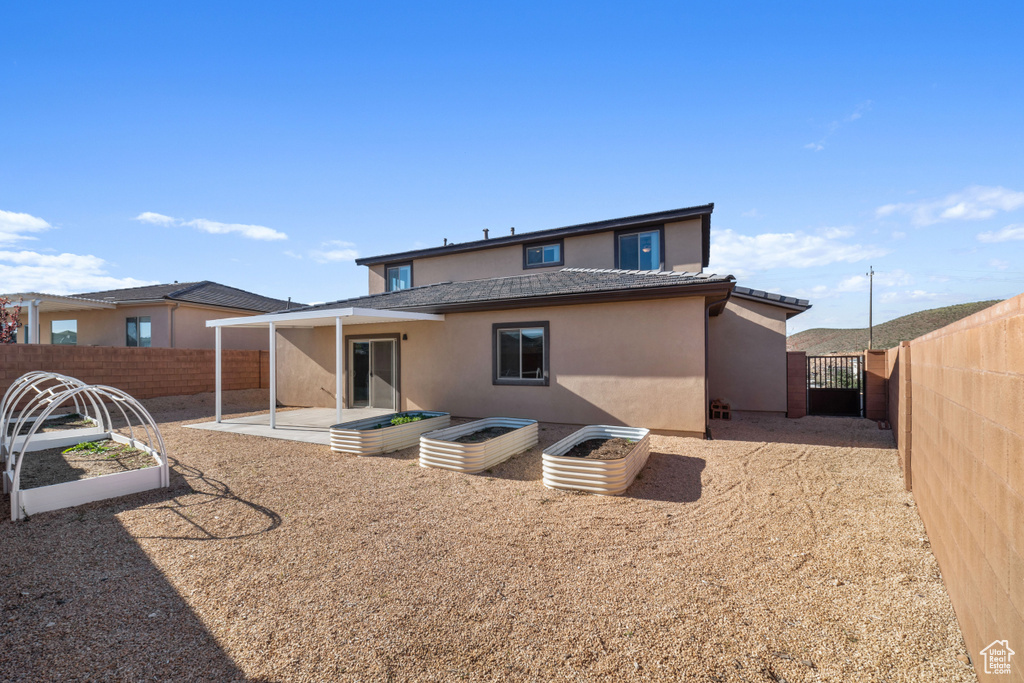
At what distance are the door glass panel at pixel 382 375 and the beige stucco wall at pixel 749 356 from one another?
30.6ft

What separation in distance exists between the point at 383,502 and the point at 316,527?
2.94 ft

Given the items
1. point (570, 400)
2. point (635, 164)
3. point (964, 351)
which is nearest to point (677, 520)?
point (964, 351)

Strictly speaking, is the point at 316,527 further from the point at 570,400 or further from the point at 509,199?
the point at 509,199

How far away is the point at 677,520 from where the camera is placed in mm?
4754

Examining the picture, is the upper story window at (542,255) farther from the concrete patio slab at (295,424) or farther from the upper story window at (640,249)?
the concrete patio slab at (295,424)

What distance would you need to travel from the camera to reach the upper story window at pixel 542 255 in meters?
14.4

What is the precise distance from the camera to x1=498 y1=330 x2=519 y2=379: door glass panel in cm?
1059

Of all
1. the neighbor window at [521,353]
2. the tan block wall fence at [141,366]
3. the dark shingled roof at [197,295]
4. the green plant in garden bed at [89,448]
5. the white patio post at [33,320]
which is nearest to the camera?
the green plant in garden bed at [89,448]

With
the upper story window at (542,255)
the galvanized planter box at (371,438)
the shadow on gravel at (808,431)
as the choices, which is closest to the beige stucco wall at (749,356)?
the shadow on gravel at (808,431)

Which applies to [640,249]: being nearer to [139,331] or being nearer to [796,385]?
[796,385]

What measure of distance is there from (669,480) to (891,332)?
58353 mm

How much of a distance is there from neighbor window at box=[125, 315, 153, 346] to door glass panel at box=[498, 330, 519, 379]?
17554 mm

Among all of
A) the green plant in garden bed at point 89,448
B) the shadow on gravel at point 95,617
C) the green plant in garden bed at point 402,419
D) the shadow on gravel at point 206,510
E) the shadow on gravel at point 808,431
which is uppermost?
the green plant in garden bed at point 402,419

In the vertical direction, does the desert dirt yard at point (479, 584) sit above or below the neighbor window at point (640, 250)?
below
